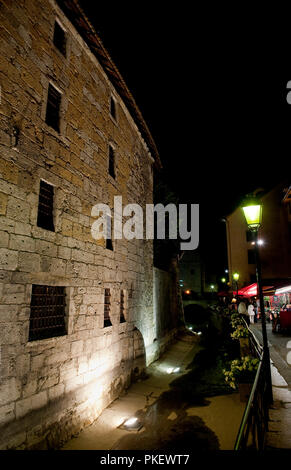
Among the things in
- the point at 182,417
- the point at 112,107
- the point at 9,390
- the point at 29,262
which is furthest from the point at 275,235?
the point at 9,390

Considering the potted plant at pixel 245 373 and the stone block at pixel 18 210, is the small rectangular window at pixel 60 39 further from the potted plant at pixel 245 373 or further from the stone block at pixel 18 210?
the potted plant at pixel 245 373

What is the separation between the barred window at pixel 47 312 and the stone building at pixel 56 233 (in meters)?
0.02

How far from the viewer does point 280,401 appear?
566cm

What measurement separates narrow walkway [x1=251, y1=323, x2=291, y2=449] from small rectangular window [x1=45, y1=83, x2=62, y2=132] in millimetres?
7247

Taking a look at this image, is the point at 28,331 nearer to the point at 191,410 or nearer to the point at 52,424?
the point at 52,424

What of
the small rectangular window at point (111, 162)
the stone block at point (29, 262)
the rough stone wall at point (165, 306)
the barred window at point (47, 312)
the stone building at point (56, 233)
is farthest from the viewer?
the rough stone wall at point (165, 306)

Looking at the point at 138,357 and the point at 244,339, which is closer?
the point at 244,339

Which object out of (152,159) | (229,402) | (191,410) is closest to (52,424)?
(191,410)

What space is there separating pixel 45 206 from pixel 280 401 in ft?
21.2

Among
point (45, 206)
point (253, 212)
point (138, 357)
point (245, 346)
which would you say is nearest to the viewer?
point (45, 206)

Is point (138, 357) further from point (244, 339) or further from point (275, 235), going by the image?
point (275, 235)

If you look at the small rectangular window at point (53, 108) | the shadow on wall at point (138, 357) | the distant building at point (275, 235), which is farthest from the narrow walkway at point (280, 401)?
the distant building at point (275, 235)

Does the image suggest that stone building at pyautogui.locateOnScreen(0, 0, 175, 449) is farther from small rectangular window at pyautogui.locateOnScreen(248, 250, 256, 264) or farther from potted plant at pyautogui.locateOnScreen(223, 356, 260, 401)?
small rectangular window at pyautogui.locateOnScreen(248, 250, 256, 264)

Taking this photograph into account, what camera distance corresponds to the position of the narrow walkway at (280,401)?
4.11 meters
